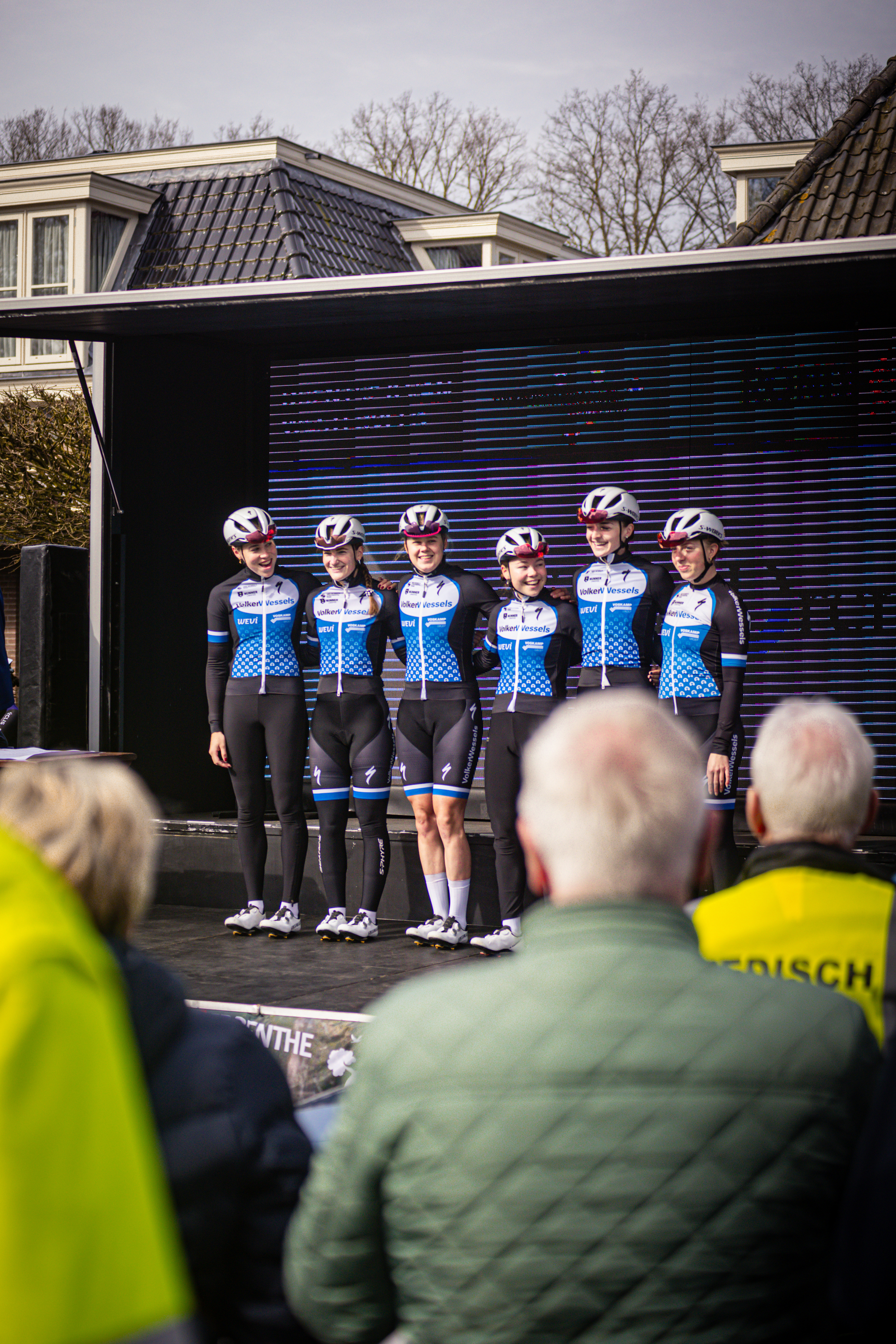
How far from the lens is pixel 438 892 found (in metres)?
7.58

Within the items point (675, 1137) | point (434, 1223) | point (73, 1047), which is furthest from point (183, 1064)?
point (73, 1047)

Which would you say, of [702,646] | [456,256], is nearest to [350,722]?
[702,646]

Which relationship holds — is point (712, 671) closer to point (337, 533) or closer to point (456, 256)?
point (337, 533)

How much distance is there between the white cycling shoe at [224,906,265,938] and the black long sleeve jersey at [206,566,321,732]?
104 cm

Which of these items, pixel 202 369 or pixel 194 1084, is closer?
pixel 194 1084

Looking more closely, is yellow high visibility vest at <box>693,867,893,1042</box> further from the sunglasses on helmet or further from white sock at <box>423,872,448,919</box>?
the sunglasses on helmet

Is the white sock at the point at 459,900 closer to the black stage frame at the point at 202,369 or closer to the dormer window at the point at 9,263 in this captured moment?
the black stage frame at the point at 202,369

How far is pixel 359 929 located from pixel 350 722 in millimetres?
1140

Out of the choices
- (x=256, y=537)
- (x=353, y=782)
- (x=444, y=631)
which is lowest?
(x=353, y=782)

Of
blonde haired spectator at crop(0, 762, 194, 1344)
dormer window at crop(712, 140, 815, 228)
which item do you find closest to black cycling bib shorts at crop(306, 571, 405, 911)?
blonde haired spectator at crop(0, 762, 194, 1344)

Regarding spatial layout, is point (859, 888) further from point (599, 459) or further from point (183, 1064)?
point (599, 459)

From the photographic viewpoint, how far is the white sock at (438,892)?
757 cm

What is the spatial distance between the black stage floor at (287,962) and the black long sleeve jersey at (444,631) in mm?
1394

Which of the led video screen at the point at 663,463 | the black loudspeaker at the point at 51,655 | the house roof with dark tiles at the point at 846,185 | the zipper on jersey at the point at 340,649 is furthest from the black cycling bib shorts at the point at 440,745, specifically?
the house roof with dark tiles at the point at 846,185
